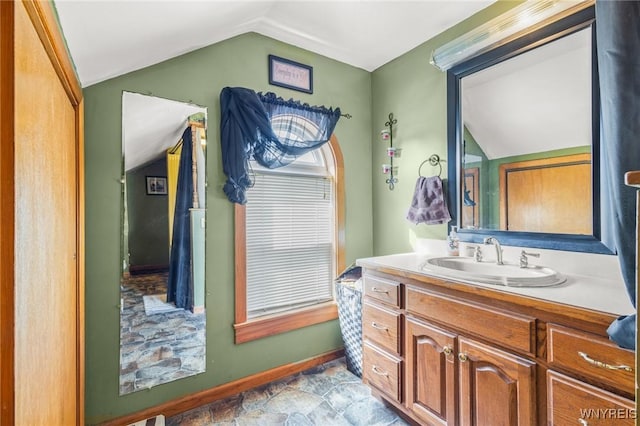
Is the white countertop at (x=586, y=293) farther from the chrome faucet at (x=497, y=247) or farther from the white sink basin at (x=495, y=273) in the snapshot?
the chrome faucet at (x=497, y=247)

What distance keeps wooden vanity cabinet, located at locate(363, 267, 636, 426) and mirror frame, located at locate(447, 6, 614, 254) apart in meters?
0.63

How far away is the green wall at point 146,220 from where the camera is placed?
175 centimetres

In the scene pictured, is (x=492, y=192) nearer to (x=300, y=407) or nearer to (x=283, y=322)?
(x=283, y=322)

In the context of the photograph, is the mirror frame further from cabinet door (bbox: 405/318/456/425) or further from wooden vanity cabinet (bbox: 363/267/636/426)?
cabinet door (bbox: 405/318/456/425)

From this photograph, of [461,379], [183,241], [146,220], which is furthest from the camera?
[183,241]

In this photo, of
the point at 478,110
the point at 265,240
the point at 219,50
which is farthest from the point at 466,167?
the point at 219,50

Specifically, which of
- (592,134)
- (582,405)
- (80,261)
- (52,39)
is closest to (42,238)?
(52,39)

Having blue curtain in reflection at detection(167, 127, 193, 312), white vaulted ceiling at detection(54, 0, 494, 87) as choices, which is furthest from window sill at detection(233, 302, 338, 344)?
white vaulted ceiling at detection(54, 0, 494, 87)

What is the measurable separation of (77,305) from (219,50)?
1.73m

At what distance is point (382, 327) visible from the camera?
1.82 m

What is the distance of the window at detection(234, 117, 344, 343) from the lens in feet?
7.12

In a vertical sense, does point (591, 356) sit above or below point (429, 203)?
below

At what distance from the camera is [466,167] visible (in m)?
2.01

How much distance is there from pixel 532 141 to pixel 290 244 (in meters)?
1.74
